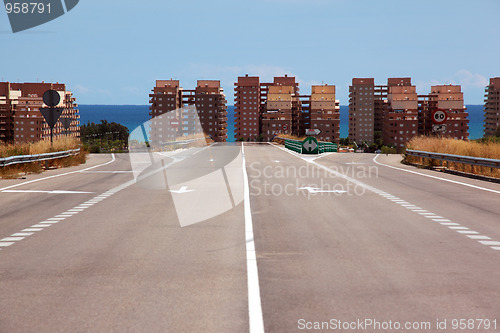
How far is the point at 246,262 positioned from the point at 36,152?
24.8m

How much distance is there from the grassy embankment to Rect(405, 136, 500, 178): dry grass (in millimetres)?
18293

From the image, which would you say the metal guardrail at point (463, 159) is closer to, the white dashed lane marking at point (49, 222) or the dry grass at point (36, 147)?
the white dashed lane marking at point (49, 222)

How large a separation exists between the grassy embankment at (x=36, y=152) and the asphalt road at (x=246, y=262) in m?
9.93

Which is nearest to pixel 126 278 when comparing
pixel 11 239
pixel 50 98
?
Result: pixel 11 239

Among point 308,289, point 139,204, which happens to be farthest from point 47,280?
point 139,204

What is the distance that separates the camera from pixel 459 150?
30.8m

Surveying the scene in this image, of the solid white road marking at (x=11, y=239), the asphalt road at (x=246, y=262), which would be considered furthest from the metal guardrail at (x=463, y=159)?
the solid white road marking at (x=11, y=239)

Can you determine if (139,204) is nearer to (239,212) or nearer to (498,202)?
(239,212)

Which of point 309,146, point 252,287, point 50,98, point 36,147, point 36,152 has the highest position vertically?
point 50,98

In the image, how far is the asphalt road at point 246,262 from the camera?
18.7ft

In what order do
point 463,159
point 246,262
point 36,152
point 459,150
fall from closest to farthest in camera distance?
1. point 246,262
2. point 463,159
3. point 36,152
4. point 459,150

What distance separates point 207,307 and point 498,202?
38.1 ft

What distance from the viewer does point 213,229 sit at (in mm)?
11102

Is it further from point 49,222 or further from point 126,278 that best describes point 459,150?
point 126,278
